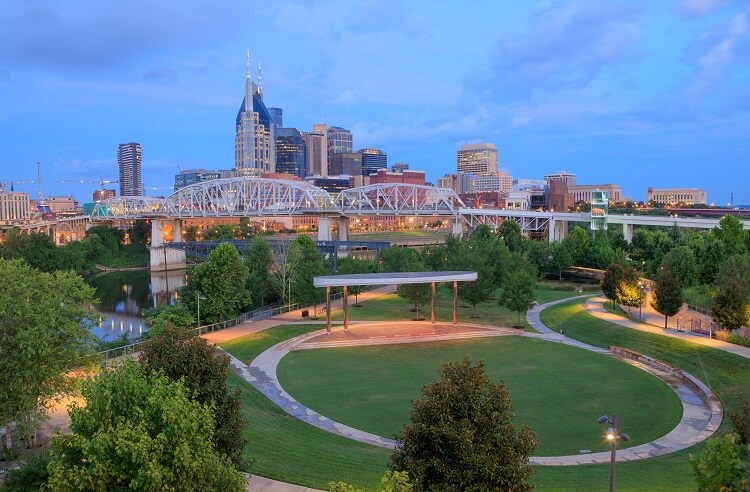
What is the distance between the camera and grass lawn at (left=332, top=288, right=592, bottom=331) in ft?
161

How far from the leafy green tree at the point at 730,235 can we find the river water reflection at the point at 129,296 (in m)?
57.0

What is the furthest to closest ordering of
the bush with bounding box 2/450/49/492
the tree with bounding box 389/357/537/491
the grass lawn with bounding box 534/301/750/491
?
1. the grass lawn with bounding box 534/301/750/491
2. the bush with bounding box 2/450/49/492
3. the tree with bounding box 389/357/537/491

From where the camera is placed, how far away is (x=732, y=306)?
114ft

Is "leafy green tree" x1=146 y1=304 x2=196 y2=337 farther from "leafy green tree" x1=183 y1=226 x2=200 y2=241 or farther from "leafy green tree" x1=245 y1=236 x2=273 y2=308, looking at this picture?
"leafy green tree" x1=183 y1=226 x2=200 y2=241

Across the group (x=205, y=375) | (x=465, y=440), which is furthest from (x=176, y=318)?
(x=465, y=440)

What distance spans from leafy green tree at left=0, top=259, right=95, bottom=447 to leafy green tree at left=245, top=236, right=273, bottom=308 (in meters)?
32.4

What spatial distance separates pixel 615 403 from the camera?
26.6 metres

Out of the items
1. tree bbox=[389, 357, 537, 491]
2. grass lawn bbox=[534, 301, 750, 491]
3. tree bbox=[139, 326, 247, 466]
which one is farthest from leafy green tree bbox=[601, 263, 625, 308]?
tree bbox=[139, 326, 247, 466]

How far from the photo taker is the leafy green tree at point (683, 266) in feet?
177

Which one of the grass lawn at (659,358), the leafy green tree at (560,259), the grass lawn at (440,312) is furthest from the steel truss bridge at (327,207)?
the grass lawn at (659,358)

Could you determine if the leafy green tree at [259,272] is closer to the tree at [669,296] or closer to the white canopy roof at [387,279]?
the white canopy roof at [387,279]

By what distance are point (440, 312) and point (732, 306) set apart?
23693 mm

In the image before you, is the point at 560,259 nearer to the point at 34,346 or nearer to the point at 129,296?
the point at 129,296

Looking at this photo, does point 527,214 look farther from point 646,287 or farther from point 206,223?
point 206,223
